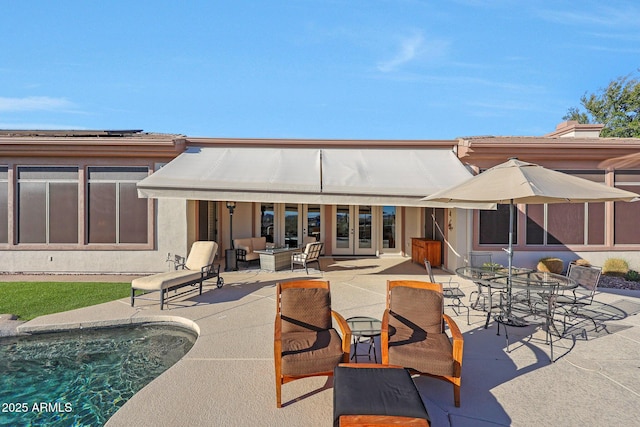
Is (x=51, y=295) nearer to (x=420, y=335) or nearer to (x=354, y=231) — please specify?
(x=420, y=335)

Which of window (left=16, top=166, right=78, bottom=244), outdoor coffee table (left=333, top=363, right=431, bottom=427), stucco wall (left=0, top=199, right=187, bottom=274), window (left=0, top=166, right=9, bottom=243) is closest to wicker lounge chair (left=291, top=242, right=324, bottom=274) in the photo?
stucco wall (left=0, top=199, right=187, bottom=274)

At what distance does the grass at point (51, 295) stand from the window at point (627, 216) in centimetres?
1738

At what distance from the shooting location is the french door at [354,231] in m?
17.9

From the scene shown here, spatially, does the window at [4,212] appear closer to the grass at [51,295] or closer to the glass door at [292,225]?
the grass at [51,295]

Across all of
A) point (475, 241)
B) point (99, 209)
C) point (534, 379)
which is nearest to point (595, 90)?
point (475, 241)

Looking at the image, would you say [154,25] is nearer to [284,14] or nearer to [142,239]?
[284,14]

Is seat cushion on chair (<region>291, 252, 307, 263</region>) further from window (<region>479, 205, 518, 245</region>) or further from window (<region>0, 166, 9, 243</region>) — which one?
window (<region>0, 166, 9, 243</region>)

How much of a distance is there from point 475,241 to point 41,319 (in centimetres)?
1331

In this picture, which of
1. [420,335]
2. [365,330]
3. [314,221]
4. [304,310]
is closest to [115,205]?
[314,221]

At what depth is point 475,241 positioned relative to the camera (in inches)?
498

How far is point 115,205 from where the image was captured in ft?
41.3

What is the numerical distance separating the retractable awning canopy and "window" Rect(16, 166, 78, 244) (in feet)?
15.0

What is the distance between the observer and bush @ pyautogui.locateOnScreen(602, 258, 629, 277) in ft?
39.3

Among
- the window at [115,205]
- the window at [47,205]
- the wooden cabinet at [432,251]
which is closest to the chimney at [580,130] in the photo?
the wooden cabinet at [432,251]
